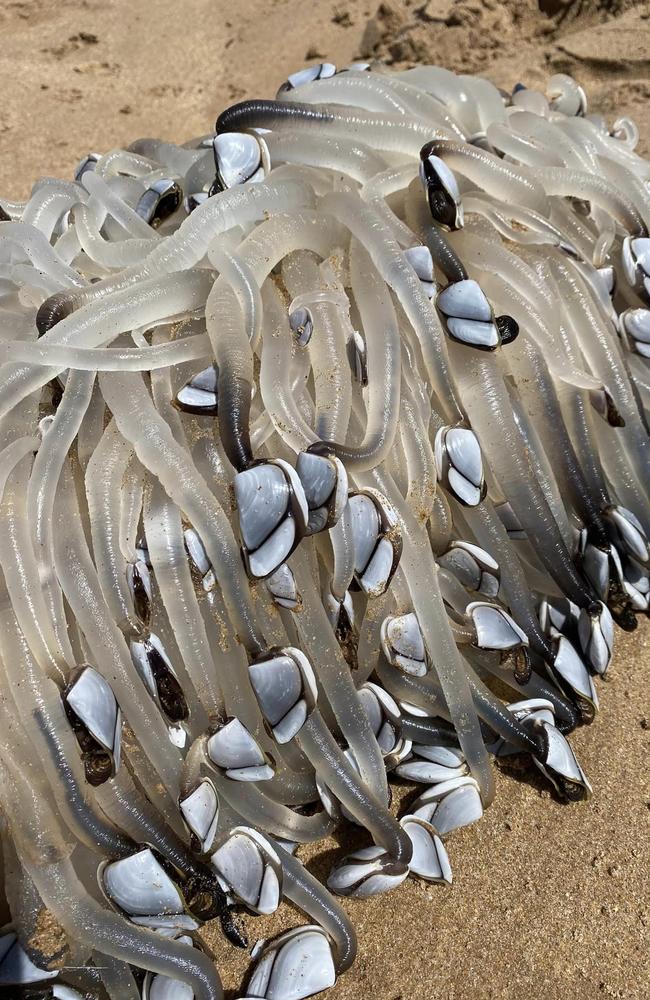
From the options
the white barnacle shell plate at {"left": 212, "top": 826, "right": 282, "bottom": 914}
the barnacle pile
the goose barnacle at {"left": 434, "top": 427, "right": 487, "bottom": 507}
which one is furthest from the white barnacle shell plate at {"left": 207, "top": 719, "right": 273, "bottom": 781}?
the goose barnacle at {"left": 434, "top": 427, "right": 487, "bottom": 507}

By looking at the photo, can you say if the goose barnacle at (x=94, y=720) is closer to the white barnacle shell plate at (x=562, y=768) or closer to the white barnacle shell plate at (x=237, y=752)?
the white barnacle shell plate at (x=237, y=752)

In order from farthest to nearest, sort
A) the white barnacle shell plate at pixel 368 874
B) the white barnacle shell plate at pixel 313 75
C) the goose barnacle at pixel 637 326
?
the white barnacle shell plate at pixel 313 75 → the goose barnacle at pixel 637 326 → the white barnacle shell plate at pixel 368 874

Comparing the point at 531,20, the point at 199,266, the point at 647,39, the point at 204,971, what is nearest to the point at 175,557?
the point at 199,266

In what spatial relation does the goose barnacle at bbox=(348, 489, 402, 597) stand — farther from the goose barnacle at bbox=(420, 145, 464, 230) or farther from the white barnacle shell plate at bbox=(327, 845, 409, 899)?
the goose barnacle at bbox=(420, 145, 464, 230)

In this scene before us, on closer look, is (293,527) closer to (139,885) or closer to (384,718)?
(384,718)

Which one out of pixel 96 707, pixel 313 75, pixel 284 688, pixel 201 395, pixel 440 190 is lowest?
pixel 284 688

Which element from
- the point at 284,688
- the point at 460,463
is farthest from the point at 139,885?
the point at 460,463

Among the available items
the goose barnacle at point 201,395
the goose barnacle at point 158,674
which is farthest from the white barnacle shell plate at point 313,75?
the goose barnacle at point 158,674
